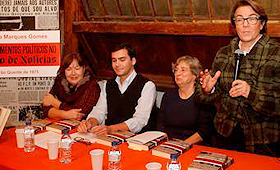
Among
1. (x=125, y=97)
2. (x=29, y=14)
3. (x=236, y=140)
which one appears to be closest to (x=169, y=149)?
(x=236, y=140)

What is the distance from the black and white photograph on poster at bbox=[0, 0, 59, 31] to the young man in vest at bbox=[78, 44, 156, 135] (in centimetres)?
103

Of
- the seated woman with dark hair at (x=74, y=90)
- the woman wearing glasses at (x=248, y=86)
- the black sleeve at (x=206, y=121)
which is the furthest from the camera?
the seated woman with dark hair at (x=74, y=90)

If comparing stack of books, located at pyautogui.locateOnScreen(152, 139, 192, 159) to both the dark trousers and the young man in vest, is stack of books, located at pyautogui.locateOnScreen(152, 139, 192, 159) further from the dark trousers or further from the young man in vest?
the young man in vest

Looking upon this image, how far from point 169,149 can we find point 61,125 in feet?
2.82

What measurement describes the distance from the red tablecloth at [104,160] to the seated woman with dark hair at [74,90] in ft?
2.86

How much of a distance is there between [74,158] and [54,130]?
54cm

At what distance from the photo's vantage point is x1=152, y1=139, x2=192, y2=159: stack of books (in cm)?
185

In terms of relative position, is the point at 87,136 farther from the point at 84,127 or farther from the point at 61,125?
the point at 61,125

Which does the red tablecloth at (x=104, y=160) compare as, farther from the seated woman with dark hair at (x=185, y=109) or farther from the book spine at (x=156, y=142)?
the seated woman with dark hair at (x=185, y=109)

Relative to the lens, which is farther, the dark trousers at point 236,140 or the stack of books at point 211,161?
the dark trousers at point 236,140

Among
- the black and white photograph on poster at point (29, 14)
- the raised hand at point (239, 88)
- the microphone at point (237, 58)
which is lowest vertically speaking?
the raised hand at point (239, 88)

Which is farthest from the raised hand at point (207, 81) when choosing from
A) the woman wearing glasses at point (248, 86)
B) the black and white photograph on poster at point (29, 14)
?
the black and white photograph on poster at point (29, 14)

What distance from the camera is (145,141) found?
6.59 feet

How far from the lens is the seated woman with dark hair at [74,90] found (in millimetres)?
2895
